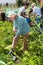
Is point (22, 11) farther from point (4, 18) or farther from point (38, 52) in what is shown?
point (4, 18)

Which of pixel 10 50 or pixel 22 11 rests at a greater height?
pixel 22 11

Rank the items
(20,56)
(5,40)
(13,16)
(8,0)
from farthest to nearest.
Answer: (8,0) → (5,40) → (20,56) → (13,16)

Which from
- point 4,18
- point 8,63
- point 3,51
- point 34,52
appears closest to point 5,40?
point 3,51

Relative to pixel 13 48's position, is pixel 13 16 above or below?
above

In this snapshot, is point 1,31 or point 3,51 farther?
point 1,31

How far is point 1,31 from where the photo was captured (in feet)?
43.9

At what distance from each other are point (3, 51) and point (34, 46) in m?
1.01

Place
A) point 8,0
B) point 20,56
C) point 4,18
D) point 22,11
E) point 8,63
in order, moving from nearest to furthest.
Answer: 1. point 8,63
2. point 20,56
3. point 22,11
4. point 4,18
5. point 8,0

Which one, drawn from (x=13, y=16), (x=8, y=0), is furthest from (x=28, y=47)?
(x=8, y=0)

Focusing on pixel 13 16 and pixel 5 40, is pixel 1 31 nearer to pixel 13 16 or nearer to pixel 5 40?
pixel 5 40

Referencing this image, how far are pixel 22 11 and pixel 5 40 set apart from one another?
5.00 ft

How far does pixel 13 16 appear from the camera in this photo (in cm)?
925

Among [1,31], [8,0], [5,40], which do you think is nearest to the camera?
[5,40]

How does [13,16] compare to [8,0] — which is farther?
[8,0]
